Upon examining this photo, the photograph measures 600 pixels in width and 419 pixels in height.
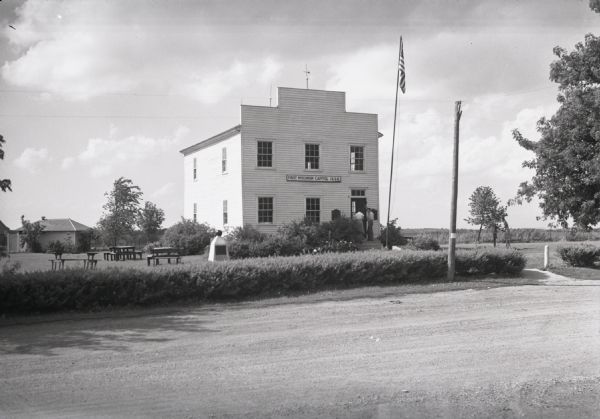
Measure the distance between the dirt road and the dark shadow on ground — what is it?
4 cm

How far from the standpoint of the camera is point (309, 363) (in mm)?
8680

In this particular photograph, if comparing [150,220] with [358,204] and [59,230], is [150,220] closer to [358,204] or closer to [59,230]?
[59,230]

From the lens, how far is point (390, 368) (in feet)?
27.4

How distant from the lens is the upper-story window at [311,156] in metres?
32.6

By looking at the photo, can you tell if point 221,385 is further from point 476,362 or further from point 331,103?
point 331,103

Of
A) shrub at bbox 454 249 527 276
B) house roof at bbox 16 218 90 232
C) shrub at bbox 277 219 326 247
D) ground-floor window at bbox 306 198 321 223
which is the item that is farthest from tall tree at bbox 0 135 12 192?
house roof at bbox 16 218 90 232

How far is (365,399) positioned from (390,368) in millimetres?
1514

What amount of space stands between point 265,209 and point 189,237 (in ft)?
15.2

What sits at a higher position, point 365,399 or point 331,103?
point 331,103

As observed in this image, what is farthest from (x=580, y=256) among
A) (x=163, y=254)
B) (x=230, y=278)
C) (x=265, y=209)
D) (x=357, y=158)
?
(x=163, y=254)

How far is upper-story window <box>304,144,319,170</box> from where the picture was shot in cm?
3262

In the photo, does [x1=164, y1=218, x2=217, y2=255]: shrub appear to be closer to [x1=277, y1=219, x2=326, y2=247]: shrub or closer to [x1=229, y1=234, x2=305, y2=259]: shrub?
[x1=229, y1=234, x2=305, y2=259]: shrub

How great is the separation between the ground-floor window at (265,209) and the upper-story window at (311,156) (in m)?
2.97

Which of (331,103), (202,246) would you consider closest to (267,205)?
(202,246)
